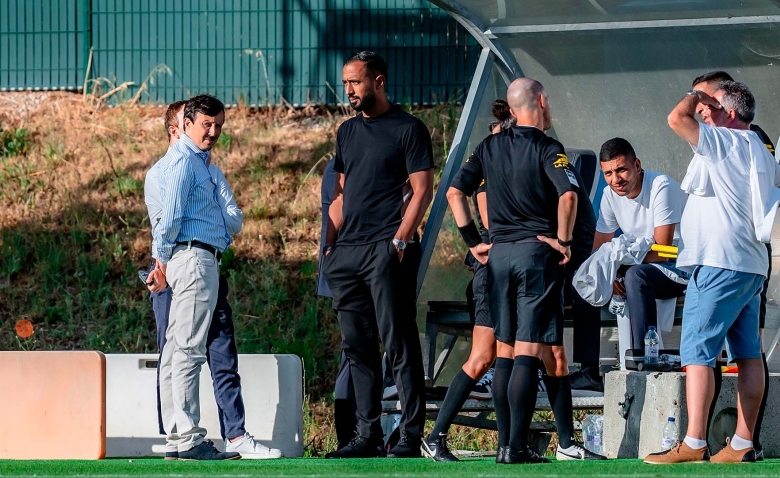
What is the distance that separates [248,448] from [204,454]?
248mm

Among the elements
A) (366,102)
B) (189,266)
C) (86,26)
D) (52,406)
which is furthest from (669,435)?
(86,26)

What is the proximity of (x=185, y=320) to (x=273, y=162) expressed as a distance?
5947mm

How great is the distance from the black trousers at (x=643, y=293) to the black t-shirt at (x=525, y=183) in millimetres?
1267

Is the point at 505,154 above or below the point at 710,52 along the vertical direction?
below

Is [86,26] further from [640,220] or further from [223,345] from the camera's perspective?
[640,220]

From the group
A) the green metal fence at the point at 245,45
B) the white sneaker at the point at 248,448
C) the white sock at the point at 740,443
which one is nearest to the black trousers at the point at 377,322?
the white sneaker at the point at 248,448

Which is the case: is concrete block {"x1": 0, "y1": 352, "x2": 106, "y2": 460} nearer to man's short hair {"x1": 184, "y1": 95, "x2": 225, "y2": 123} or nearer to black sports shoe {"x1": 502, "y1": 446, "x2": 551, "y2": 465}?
man's short hair {"x1": 184, "y1": 95, "x2": 225, "y2": 123}

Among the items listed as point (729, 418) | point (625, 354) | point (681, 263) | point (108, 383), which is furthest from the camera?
point (108, 383)

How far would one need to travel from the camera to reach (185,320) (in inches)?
269

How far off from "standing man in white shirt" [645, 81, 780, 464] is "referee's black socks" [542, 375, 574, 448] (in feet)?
1.55

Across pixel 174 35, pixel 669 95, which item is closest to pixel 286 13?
pixel 174 35

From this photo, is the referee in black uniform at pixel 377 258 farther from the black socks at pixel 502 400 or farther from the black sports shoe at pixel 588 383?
the black sports shoe at pixel 588 383

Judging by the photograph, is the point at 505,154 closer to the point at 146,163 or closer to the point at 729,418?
the point at 729,418

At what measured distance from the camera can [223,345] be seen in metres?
7.14
